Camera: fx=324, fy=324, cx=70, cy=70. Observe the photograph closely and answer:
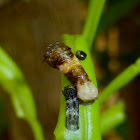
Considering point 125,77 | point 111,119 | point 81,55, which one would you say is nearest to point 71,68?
point 81,55

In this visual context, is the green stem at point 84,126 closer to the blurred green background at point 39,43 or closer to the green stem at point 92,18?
the green stem at point 92,18

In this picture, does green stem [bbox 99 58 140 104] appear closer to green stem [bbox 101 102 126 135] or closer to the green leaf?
green stem [bbox 101 102 126 135]

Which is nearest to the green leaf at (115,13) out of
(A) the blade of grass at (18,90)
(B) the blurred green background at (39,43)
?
(B) the blurred green background at (39,43)

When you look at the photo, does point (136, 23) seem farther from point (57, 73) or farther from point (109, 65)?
point (57, 73)

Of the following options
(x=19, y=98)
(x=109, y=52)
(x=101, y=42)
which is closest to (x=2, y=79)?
(x=19, y=98)

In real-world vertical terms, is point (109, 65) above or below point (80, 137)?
above

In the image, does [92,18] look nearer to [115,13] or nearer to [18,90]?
[18,90]

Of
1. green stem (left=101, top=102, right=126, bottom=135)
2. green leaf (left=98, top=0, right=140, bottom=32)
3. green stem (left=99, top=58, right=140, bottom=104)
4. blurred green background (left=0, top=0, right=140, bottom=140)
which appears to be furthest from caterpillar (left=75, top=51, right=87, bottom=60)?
green leaf (left=98, top=0, right=140, bottom=32)

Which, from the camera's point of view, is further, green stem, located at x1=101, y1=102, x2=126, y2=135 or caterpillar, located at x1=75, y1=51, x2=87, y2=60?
green stem, located at x1=101, y1=102, x2=126, y2=135
